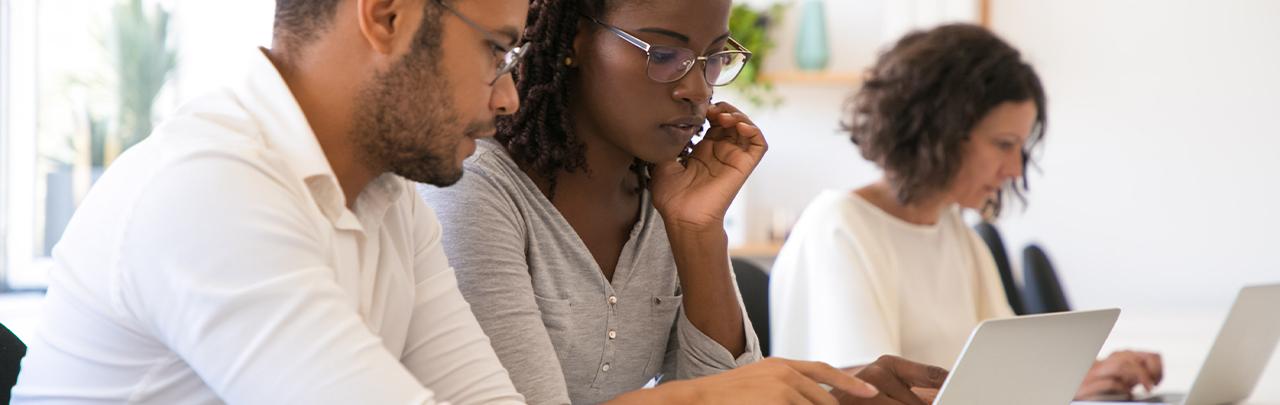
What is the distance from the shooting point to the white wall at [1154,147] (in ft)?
13.7

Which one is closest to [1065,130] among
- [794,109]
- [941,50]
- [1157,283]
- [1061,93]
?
[1061,93]

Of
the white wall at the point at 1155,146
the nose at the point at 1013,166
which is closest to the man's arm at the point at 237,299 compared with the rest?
the nose at the point at 1013,166

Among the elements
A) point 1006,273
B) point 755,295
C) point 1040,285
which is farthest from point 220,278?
point 1040,285

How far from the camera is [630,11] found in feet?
4.55

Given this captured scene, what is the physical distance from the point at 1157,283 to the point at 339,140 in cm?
376

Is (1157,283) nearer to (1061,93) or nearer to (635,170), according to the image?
(1061,93)

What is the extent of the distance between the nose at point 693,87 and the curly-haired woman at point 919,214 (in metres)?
0.84

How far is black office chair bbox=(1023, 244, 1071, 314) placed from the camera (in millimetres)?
3072

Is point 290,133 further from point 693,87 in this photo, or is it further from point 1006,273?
point 1006,273

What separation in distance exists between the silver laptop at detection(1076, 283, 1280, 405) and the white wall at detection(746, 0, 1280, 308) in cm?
240

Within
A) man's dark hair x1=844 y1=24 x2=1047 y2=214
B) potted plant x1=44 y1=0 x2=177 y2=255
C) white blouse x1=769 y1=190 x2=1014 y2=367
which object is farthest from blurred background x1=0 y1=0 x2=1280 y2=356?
white blouse x1=769 y1=190 x2=1014 y2=367

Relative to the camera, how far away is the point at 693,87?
1.39 m

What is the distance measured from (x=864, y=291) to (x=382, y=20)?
135cm

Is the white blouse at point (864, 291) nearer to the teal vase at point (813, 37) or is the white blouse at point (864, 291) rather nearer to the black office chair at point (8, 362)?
the black office chair at point (8, 362)
